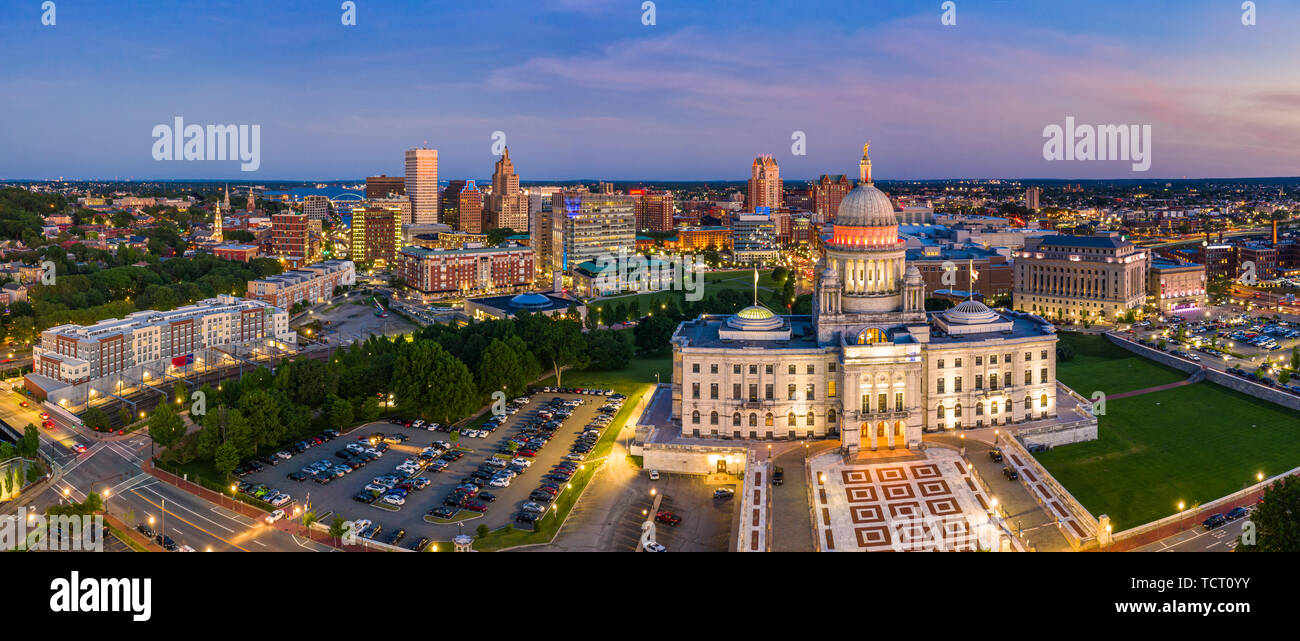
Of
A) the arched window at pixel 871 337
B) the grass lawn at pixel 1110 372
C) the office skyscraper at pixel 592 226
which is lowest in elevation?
the grass lawn at pixel 1110 372

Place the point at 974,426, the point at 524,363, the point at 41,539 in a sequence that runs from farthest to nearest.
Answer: the point at 524,363
the point at 974,426
the point at 41,539

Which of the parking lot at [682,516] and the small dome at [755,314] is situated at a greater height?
the small dome at [755,314]

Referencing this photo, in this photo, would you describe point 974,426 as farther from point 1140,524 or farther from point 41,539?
point 41,539

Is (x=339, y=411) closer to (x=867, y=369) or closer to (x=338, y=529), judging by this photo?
(x=338, y=529)

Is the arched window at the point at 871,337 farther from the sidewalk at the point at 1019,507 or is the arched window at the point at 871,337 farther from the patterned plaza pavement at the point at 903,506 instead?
the sidewalk at the point at 1019,507

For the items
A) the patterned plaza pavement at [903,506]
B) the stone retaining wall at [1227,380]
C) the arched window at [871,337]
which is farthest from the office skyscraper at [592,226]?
the patterned plaza pavement at [903,506]

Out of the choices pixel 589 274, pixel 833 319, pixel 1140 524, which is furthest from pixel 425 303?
pixel 1140 524
